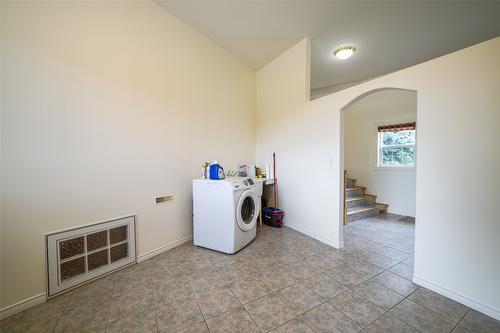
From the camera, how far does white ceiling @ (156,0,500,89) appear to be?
2189 millimetres

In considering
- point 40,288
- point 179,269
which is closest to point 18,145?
point 40,288

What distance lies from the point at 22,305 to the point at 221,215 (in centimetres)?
177

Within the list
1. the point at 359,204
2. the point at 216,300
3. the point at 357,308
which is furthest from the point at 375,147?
the point at 216,300

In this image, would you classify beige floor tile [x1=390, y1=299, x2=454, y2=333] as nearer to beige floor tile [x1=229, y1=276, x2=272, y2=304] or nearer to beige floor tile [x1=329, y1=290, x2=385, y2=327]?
beige floor tile [x1=329, y1=290, x2=385, y2=327]

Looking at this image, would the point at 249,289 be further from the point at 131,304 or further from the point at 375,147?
the point at 375,147

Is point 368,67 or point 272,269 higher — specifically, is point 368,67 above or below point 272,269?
above

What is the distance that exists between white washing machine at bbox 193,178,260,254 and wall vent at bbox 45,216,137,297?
783 mm

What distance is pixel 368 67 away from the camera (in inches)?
143

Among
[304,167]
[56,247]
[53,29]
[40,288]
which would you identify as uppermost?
[53,29]

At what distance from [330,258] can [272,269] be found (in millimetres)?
778

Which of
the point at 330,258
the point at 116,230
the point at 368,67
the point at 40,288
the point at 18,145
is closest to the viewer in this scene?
the point at 18,145

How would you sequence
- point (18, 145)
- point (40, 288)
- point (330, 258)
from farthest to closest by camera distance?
point (330, 258) < point (40, 288) < point (18, 145)

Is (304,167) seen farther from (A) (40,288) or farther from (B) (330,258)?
(A) (40,288)

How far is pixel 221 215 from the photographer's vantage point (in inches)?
90.8
